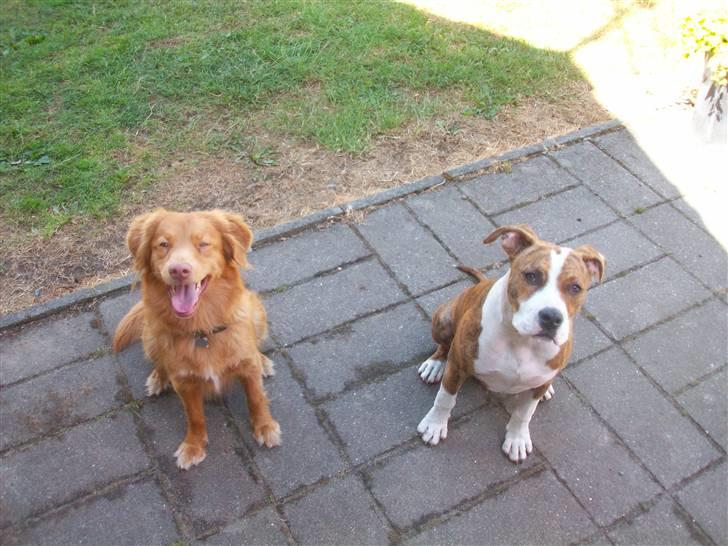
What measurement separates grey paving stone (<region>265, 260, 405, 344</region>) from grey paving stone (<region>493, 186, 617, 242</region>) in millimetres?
1130

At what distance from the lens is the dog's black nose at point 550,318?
8.68 ft

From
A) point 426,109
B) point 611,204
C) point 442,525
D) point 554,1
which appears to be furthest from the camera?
point 554,1

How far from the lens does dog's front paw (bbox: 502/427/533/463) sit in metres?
3.37

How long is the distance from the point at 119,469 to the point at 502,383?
6.66ft

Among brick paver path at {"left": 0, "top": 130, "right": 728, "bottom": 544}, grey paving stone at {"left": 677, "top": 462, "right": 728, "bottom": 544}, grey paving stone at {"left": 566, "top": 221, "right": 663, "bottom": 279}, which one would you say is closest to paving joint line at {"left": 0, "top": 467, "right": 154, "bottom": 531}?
brick paver path at {"left": 0, "top": 130, "right": 728, "bottom": 544}

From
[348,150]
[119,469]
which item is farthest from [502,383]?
[348,150]

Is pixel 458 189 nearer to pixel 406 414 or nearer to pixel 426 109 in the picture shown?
pixel 426 109

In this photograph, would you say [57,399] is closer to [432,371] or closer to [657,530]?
[432,371]

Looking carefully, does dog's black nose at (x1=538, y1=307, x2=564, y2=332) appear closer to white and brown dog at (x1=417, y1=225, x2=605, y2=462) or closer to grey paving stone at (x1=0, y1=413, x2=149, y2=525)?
white and brown dog at (x1=417, y1=225, x2=605, y2=462)

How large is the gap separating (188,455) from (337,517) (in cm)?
84

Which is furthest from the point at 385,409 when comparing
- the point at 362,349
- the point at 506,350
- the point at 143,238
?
the point at 143,238

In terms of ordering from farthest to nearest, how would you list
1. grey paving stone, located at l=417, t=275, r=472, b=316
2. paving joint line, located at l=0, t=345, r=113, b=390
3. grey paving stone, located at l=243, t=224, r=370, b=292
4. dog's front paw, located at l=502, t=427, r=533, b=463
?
1. grey paving stone, located at l=243, t=224, r=370, b=292
2. grey paving stone, located at l=417, t=275, r=472, b=316
3. paving joint line, located at l=0, t=345, r=113, b=390
4. dog's front paw, located at l=502, t=427, r=533, b=463

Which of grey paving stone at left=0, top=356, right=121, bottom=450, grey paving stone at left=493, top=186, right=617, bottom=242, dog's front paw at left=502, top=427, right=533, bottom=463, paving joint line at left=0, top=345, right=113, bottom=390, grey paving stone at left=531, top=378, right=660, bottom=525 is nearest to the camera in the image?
grey paving stone at left=531, top=378, right=660, bottom=525

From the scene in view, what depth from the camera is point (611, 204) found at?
16.4 feet
